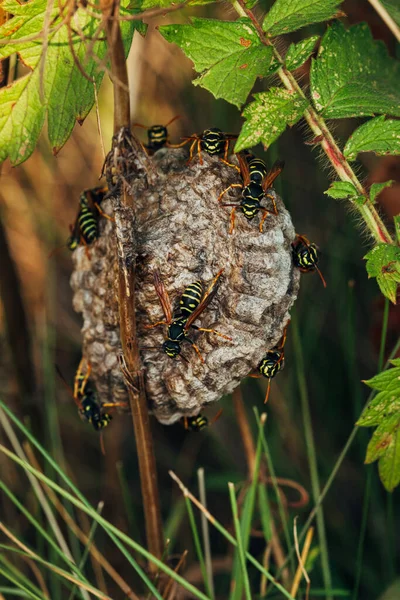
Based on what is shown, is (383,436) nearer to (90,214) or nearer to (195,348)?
(195,348)

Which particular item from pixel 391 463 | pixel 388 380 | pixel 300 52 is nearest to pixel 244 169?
pixel 300 52

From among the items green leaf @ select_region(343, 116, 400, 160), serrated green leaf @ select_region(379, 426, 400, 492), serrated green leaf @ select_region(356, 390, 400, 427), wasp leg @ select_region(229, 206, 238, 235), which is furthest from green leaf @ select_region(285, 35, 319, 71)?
serrated green leaf @ select_region(379, 426, 400, 492)

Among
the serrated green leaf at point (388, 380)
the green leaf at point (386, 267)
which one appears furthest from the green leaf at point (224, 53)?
the serrated green leaf at point (388, 380)

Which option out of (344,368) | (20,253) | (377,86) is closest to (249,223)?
(377,86)

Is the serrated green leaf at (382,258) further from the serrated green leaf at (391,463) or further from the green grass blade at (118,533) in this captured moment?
the green grass blade at (118,533)

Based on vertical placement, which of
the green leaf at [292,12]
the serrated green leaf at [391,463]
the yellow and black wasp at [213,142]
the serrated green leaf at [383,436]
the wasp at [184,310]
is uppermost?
the green leaf at [292,12]

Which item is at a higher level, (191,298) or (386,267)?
(191,298)

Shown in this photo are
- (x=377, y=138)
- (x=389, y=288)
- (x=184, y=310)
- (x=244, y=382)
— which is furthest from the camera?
(x=244, y=382)
